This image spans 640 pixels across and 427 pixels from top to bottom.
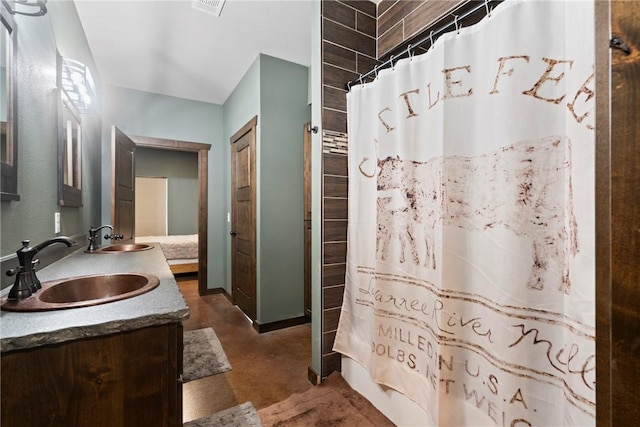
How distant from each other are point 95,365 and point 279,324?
2182mm

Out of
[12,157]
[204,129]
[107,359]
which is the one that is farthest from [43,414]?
[204,129]

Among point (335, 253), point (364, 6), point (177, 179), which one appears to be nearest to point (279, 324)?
point (335, 253)

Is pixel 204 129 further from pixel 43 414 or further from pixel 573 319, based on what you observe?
pixel 573 319

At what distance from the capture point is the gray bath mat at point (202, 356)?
2.00 meters

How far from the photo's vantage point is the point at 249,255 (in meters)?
2.99

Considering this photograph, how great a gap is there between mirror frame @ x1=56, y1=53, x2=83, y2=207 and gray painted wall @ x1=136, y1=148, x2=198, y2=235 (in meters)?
4.11

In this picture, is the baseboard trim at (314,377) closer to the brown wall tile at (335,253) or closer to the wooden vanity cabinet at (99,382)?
the brown wall tile at (335,253)

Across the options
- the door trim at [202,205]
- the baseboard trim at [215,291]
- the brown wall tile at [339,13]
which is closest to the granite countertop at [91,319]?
the brown wall tile at [339,13]

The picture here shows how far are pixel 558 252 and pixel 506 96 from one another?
571 millimetres

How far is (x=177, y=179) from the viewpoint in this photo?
6.21 metres

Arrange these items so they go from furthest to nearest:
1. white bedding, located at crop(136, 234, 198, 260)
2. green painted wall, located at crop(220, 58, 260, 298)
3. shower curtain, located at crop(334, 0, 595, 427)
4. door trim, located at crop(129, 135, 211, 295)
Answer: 1. white bedding, located at crop(136, 234, 198, 260)
2. door trim, located at crop(129, 135, 211, 295)
3. green painted wall, located at crop(220, 58, 260, 298)
4. shower curtain, located at crop(334, 0, 595, 427)

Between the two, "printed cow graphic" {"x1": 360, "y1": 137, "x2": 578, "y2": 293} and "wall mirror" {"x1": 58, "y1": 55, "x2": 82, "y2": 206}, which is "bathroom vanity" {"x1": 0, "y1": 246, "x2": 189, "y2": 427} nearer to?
"printed cow graphic" {"x1": 360, "y1": 137, "x2": 578, "y2": 293}

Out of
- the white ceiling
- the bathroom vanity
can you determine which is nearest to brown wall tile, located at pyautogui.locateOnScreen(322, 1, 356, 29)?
the white ceiling

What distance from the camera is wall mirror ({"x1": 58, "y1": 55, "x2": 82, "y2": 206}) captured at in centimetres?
165
